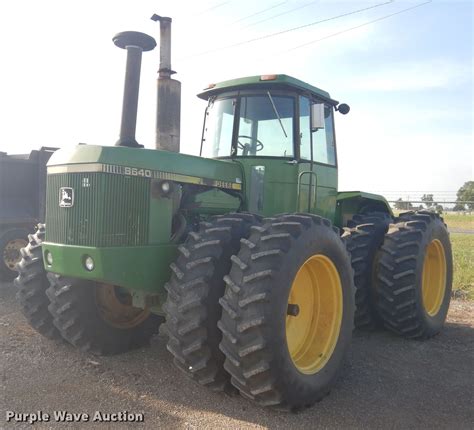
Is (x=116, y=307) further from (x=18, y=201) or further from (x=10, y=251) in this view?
(x=18, y=201)

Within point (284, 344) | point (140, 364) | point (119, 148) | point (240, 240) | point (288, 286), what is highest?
point (119, 148)

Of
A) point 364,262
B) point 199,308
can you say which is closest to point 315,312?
point 199,308

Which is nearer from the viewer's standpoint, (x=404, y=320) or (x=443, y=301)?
(x=404, y=320)

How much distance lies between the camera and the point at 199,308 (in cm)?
352

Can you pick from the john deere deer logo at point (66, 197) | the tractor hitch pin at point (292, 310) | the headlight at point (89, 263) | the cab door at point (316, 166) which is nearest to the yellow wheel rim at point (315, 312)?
the tractor hitch pin at point (292, 310)

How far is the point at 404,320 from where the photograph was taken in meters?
5.49

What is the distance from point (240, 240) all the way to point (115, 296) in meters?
1.74

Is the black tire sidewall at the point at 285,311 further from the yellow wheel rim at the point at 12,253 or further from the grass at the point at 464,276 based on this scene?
the yellow wheel rim at the point at 12,253

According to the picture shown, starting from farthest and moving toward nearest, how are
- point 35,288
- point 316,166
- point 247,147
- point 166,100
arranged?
point 166,100 < point 316,166 < point 247,147 < point 35,288

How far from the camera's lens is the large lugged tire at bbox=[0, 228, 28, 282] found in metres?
8.77

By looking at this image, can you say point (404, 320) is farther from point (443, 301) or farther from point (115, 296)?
point (115, 296)

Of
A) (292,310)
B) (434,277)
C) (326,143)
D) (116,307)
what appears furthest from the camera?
(434,277)

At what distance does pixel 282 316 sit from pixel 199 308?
1.96 ft

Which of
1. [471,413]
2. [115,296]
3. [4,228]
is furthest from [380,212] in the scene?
[4,228]
